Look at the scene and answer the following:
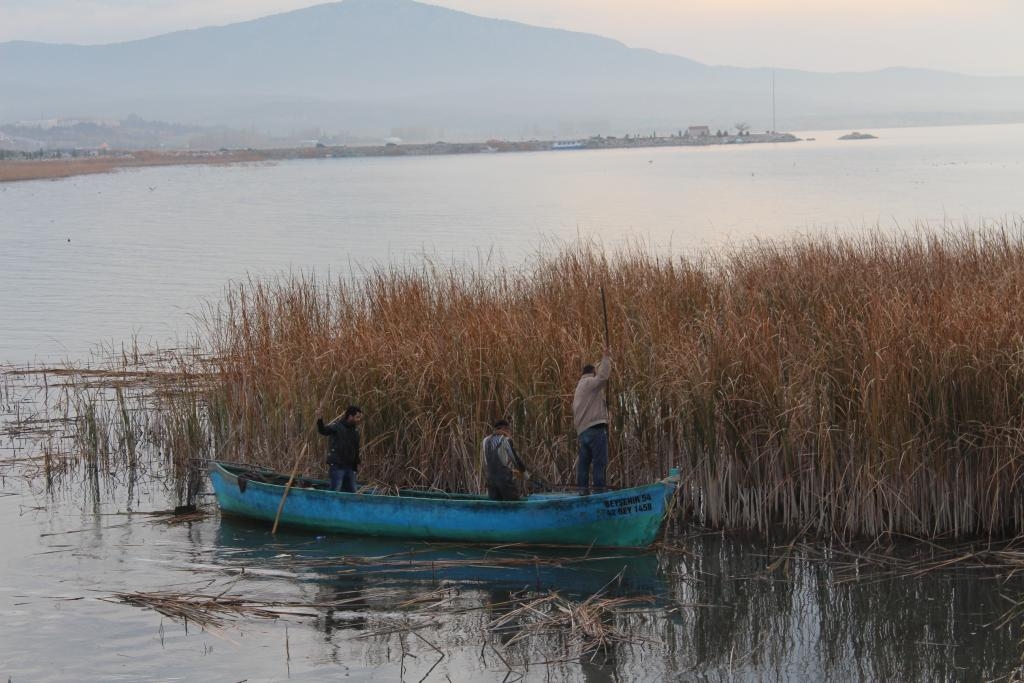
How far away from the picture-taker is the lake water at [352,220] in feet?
125

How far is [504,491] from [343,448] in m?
2.03

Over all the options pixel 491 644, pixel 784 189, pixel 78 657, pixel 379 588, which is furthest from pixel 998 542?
pixel 784 189

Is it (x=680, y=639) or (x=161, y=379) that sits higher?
(x=161, y=379)

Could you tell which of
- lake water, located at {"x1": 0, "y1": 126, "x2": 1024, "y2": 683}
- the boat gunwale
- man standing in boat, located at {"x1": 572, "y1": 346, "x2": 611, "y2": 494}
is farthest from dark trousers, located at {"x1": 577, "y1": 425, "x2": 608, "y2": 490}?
lake water, located at {"x1": 0, "y1": 126, "x2": 1024, "y2": 683}

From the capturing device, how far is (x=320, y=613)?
40.4 feet

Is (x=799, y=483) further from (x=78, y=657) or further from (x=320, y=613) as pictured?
(x=78, y=657)

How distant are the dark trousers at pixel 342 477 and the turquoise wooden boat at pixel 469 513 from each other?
22 centimetres

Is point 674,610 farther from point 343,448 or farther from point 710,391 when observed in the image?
point 343,448

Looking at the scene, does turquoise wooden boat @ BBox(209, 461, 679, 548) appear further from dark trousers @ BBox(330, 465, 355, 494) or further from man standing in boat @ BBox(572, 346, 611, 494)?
man standing in boat @ BBox(572, 346, 611, 494)

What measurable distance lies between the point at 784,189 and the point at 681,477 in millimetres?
75852

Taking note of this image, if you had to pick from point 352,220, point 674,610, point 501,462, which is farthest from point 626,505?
point 352,220

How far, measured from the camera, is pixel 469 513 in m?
13.7

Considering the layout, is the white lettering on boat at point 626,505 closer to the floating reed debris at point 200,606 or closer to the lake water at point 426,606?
the lake water at point 426,606

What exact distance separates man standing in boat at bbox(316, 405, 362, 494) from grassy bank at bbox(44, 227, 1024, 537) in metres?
0.66
